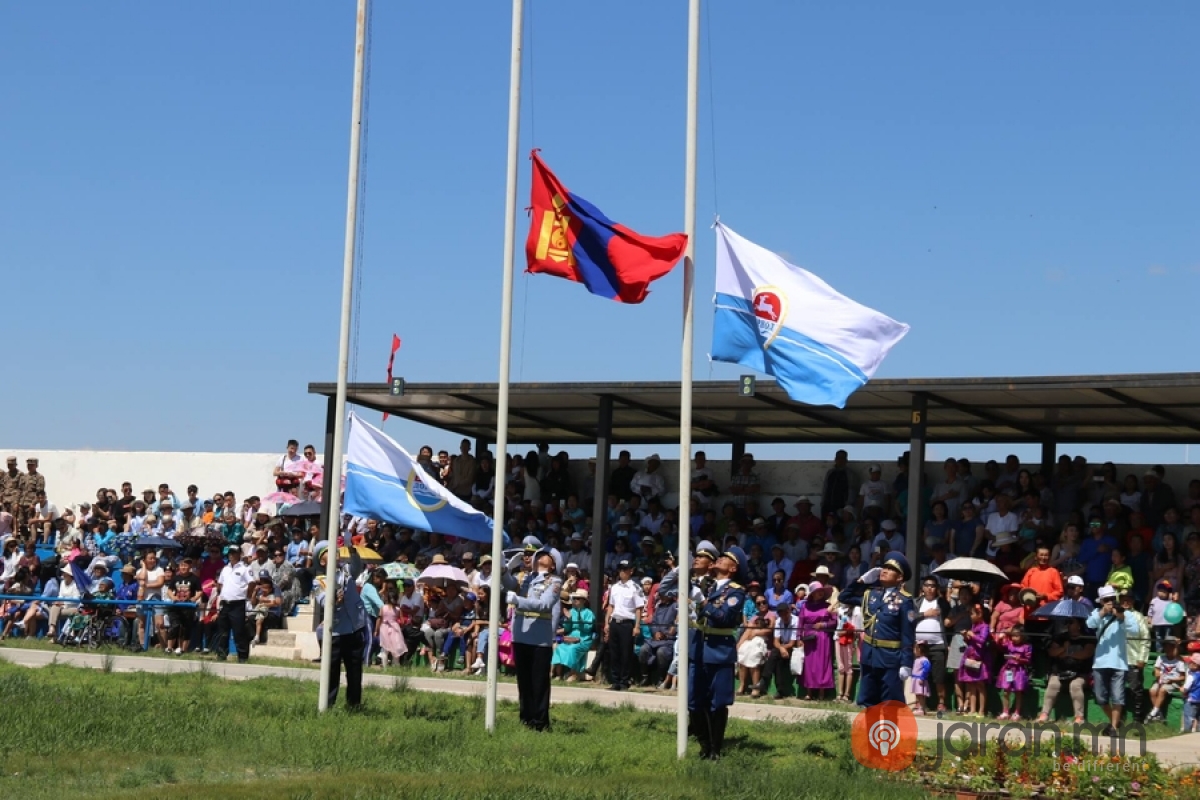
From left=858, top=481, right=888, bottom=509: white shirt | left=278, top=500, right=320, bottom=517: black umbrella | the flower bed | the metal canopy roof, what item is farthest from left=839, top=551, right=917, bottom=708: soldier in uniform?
left=278, top=500, right=320, bottom=517: black umbrella

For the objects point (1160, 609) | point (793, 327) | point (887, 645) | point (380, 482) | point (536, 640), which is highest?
point (793, 327)

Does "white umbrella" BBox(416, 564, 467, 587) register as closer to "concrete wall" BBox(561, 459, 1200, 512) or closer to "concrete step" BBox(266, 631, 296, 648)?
"concrete step" BBox(266, 631, 296, 648)

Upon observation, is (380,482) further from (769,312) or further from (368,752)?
(769,312)

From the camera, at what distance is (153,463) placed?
38125 mm

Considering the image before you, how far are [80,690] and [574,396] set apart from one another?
1048 cm

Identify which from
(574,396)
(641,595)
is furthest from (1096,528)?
(574,396)

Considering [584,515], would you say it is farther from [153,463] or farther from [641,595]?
[153,463]

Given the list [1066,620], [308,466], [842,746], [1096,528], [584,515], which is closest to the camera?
[842,746]

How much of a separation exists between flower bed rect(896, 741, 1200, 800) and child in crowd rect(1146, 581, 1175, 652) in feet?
23.2

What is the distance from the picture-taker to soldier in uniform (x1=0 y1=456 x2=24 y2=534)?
34406mm

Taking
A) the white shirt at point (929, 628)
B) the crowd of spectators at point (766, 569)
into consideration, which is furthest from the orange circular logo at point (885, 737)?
the white shirt at point (929, 628)

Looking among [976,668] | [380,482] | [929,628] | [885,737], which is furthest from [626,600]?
[885,737]

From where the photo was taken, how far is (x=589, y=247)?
15.4 m

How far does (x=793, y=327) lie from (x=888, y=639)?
318cm
